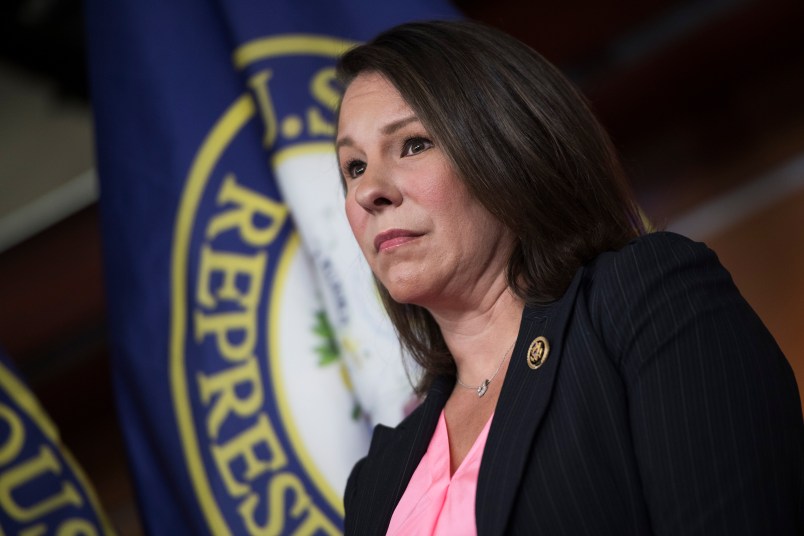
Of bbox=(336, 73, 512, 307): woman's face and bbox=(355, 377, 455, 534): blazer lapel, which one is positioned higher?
bbox=(336, 73, 512, 307): woman's face

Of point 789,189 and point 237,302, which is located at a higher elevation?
point 237,302

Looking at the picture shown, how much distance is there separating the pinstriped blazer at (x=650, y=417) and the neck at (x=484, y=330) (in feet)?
0.45

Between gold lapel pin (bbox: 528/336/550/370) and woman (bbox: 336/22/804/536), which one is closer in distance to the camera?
woman (bbox: 336/22/804/536)

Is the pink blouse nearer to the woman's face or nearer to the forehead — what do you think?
the woman's face

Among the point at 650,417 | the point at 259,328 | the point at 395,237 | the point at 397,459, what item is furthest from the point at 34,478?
the point at 650,417

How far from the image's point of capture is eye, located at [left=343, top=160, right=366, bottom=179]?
1.32 metres

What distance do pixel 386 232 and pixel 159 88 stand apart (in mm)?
962

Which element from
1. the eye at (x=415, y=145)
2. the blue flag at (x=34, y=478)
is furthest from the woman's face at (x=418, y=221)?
the blue flag at (x=34, y=478)

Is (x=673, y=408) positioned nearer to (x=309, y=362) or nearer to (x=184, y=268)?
(x=309, y=362)

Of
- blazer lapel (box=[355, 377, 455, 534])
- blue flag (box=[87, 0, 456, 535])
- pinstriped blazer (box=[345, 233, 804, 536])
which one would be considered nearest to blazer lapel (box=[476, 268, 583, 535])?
pinstriped blazer (box=[345, 233, 804, 536])

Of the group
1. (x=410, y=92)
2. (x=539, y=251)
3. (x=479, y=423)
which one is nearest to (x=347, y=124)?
(x=410, y=92)

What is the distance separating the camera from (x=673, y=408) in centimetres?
93

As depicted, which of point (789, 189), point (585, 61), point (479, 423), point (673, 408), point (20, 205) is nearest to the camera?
point (673, 408)

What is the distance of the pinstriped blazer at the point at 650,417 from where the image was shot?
0.89 meters
